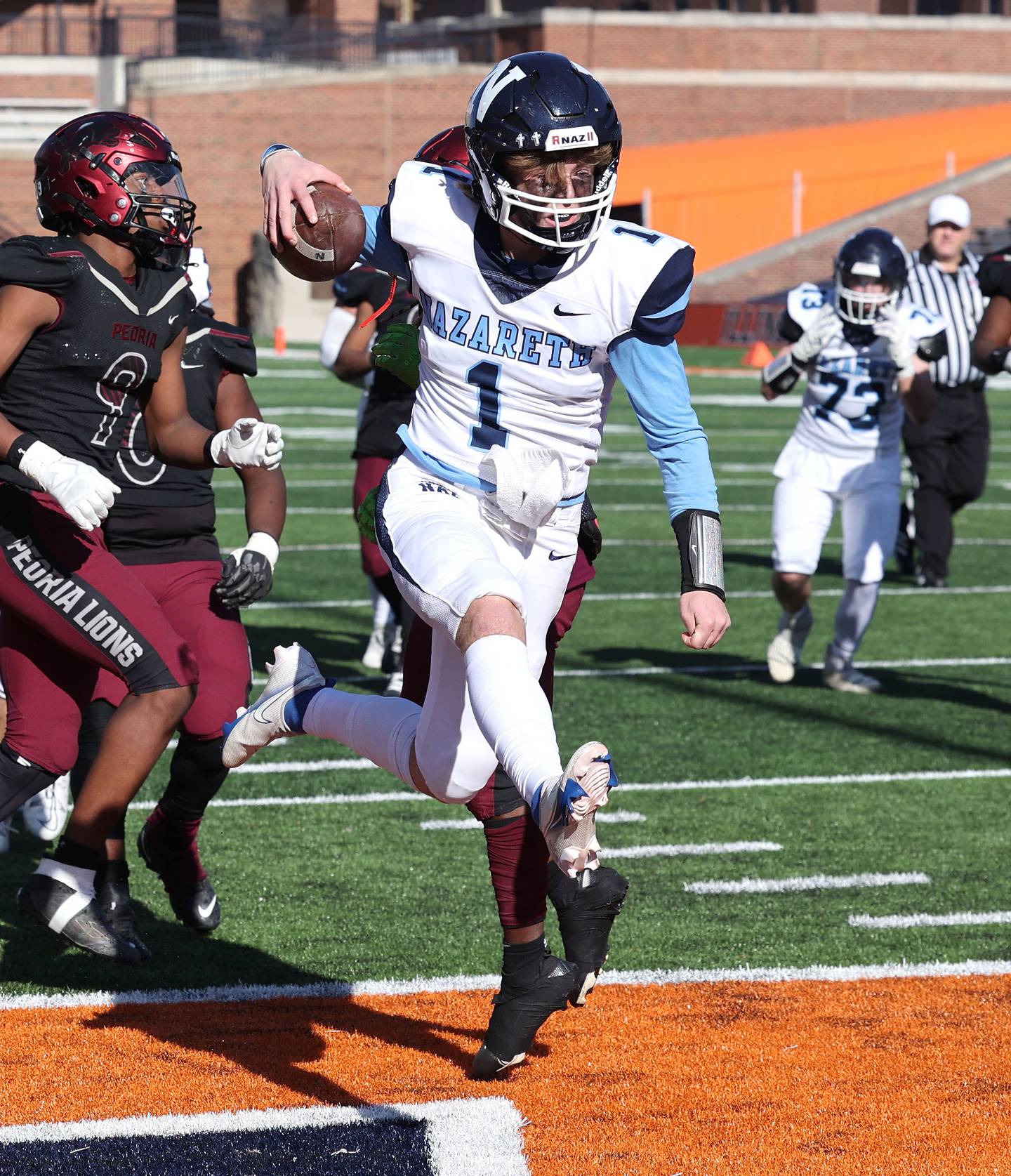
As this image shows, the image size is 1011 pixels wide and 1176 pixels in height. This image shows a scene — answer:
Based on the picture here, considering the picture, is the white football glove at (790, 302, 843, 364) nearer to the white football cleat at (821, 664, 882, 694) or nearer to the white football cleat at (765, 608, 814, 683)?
the white football cleat at (765, 608, 814, 683)

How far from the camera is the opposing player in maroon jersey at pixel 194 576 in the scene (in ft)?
14.9

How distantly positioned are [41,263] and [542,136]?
50.0 inches

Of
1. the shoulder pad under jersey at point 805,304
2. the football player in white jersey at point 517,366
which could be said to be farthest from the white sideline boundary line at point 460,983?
the shoulder pad under jersey at point 805,304

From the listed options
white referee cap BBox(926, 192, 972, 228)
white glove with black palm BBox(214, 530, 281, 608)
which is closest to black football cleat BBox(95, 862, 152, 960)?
white glove with black palm BBox(214, 530, 281, 608)

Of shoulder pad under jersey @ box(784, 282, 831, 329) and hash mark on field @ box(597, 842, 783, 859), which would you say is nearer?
hash mark on field @ box(597, 842, 783, 859)

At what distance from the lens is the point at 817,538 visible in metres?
8.18

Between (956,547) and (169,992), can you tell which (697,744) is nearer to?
(169,992)

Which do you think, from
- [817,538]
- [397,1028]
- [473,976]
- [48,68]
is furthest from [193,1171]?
[48,68]

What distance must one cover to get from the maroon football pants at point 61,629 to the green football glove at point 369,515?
22.5 inches

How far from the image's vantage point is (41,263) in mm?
4062

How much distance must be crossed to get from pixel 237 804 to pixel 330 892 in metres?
1.12

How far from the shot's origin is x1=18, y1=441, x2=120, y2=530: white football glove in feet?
12.6

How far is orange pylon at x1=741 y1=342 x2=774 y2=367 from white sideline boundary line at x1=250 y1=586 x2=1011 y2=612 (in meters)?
15.6

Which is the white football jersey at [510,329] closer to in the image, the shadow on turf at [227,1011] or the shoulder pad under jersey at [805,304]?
the shadow on turf at [227,1011]
